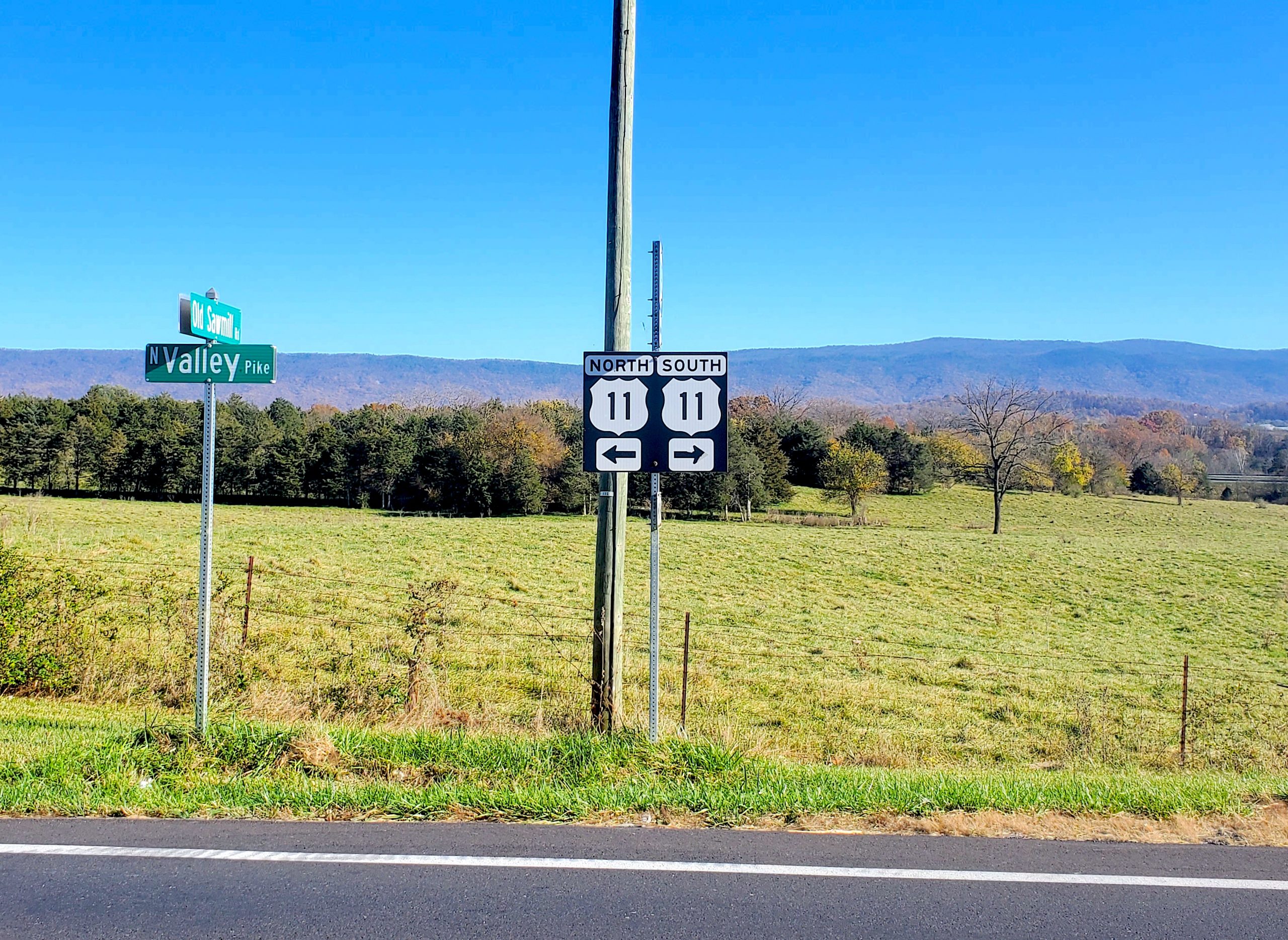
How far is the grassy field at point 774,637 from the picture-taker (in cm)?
1041

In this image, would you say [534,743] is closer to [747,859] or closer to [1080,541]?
[747,859]

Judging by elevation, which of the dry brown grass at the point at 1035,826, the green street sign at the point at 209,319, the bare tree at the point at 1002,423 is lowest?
the dry brown grass at the point at 1035,826

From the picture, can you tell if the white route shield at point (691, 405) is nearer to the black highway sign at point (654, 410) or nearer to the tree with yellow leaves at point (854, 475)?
the black highway sign at point (654, 410)

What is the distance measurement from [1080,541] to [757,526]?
52.1 ft

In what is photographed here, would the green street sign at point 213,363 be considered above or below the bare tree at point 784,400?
below

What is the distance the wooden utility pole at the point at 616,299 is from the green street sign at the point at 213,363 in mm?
2618

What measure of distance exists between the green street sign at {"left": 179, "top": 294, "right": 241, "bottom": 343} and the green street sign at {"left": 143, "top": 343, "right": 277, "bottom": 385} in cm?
14

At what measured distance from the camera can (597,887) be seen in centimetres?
473

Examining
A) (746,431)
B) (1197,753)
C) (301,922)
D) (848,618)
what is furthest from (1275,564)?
(301,922)

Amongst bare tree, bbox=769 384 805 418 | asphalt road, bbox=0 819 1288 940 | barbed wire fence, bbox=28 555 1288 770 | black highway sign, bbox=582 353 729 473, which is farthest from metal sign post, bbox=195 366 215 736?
bare tree, bbox=769 384 805 418

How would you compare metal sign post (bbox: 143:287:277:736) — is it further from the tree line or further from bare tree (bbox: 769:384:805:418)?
bare tree (bbox: 769:384:805:418)

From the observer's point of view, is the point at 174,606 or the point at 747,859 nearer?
the point at 747,859

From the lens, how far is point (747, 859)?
5117 millimetres

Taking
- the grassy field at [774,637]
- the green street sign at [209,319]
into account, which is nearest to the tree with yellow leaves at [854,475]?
the grassy field at [774,637]
